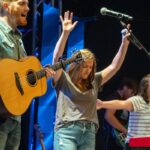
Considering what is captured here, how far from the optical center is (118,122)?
19.7 ft

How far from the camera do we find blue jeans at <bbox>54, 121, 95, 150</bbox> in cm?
369

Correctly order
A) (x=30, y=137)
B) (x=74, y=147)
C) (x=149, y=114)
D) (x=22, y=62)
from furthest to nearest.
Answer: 1. (x=30, y=137)
2. (x=149, y=114)
3. (x=74, y=147)
4. (x=22, y=62)

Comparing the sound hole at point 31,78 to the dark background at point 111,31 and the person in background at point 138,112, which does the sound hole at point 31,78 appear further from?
the dark background at point 111,31

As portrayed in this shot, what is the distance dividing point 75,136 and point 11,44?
1.12m

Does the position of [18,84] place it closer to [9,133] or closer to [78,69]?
[9,133]

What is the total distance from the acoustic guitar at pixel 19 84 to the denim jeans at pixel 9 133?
5cm

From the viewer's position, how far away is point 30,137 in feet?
18.1

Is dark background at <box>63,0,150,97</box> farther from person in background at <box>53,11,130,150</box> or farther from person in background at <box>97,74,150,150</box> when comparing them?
person in background at <box>53,11,130,150</box>

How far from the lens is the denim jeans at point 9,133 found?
9.10 feet

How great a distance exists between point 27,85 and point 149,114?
5.87 feet

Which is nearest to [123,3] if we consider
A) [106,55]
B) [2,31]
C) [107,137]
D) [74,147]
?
[106,55]

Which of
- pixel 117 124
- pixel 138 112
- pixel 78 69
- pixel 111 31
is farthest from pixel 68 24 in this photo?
pixel 111 31

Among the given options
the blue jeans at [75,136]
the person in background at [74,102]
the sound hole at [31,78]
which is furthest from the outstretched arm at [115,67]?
the sound hole at [31,78]

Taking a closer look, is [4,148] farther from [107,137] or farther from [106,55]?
[106,55]
